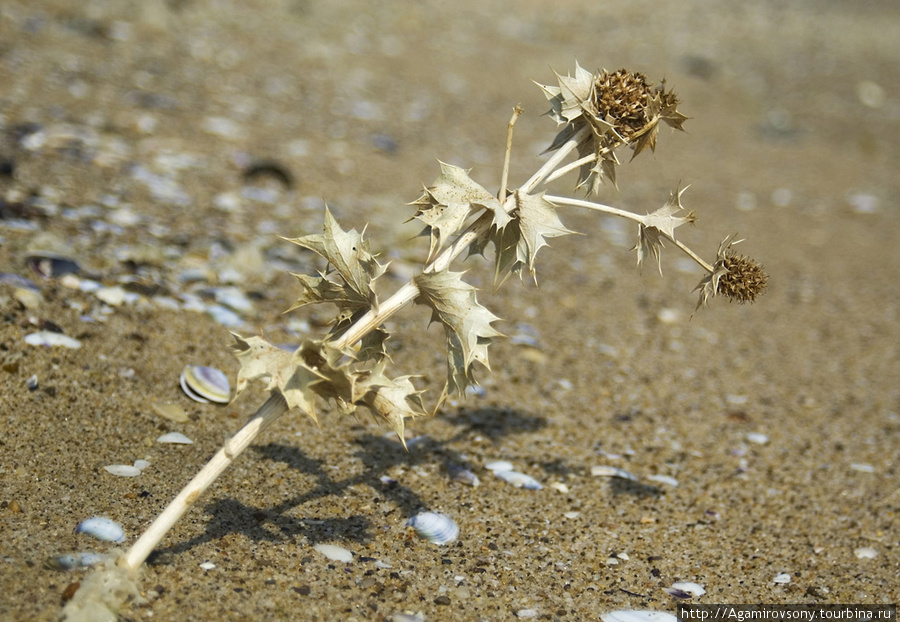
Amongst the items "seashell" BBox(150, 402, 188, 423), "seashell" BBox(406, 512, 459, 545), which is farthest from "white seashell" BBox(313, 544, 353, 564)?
"seashell" BBox(150, 402, 188, 423)

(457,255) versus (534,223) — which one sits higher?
(534,223)

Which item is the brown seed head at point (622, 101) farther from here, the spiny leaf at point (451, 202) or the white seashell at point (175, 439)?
the white seashell at point (175, 439)

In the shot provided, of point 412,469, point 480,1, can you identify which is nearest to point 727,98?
point 480,1

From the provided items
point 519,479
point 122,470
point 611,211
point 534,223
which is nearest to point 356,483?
point 519,479

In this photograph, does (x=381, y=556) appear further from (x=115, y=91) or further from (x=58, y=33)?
(x=58, y=33)

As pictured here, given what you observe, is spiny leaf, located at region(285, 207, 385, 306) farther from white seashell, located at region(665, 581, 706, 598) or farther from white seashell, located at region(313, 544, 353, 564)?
white seashell, located at region(665, 581, 706, 598)

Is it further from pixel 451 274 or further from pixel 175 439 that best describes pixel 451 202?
pixel 175 439
